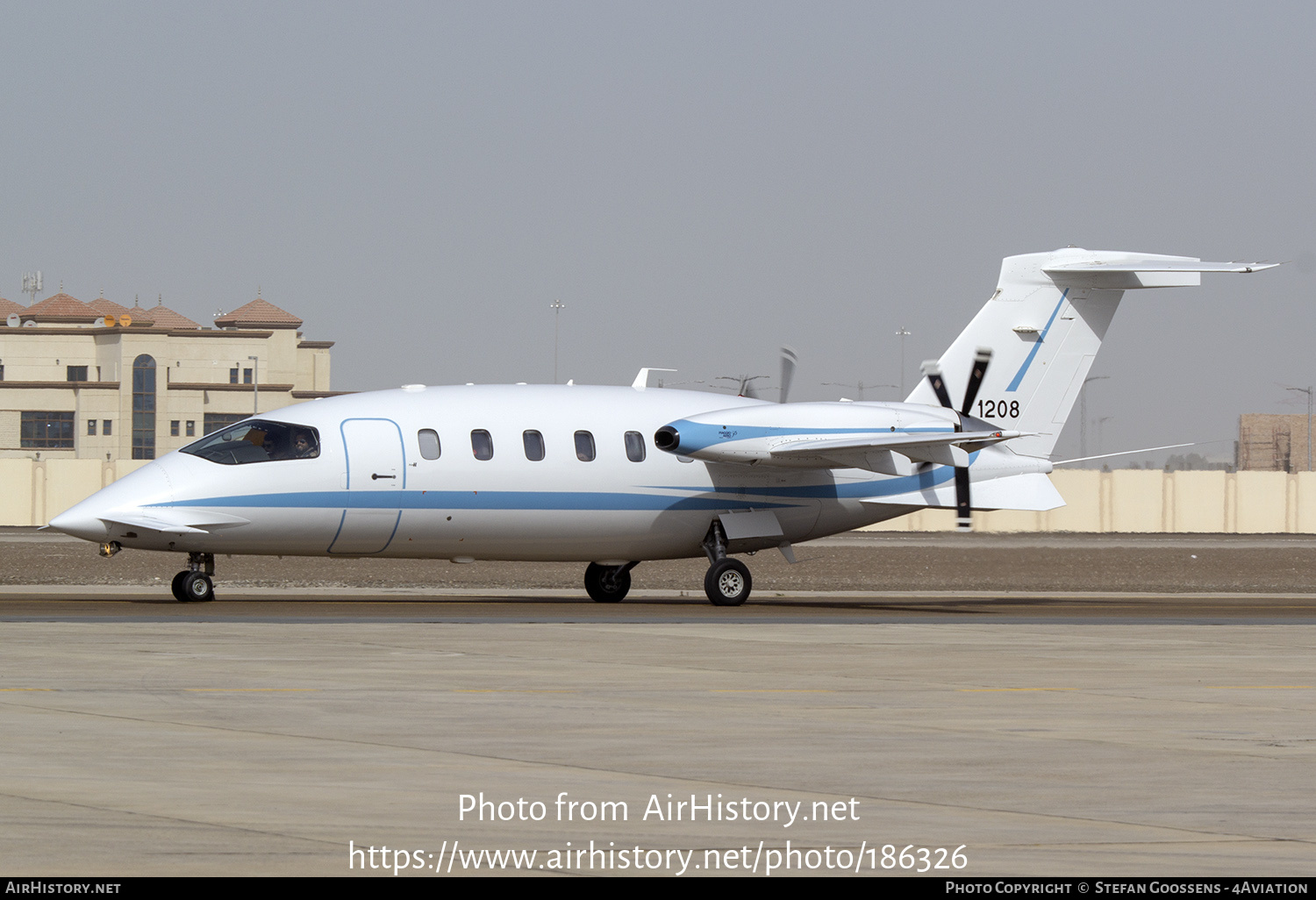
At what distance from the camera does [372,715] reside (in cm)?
1398

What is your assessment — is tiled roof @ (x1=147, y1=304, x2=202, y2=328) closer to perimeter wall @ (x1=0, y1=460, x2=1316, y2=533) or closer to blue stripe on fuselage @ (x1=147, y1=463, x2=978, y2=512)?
perimeter wall @ (x1=0, y1=460, x2=1316, y2=533)

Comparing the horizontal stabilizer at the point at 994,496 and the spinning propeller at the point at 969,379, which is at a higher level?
the spinning propeller at the point at 969,379

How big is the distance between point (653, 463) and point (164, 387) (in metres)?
115

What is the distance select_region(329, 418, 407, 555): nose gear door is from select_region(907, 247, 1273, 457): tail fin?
35.0ft

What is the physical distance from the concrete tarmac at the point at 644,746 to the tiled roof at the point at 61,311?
139 m

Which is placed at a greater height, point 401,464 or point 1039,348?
point 1039,348

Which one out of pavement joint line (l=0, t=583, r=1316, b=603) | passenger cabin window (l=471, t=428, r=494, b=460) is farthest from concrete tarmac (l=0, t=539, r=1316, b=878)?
pavement joint line (l=0, t=583, r=1316, b=603)

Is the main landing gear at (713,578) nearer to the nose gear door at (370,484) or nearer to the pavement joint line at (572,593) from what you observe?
the pavement joint line at (572,593)

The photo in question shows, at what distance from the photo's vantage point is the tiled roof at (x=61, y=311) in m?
154

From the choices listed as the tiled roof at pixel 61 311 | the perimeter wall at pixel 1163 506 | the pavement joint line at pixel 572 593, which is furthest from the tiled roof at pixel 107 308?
the pavement joint line at pixel 572 593

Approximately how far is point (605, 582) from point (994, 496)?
7.60m

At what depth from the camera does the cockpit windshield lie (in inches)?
1104

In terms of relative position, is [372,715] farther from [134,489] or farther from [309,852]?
[134,489]
